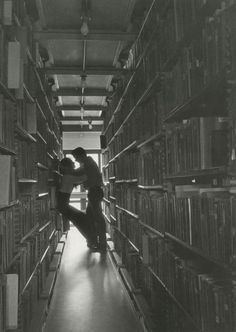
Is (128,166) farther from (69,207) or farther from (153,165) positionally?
(69,207)

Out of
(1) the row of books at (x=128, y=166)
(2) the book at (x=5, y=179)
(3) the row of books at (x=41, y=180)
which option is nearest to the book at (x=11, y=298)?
(2) the book at (x=5, y=179)

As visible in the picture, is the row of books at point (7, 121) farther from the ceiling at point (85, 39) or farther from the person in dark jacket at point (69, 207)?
the person in dark jacket at point (69, 207)

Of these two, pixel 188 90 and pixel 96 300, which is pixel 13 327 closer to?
pixel 188 90

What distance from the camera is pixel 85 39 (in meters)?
3.94

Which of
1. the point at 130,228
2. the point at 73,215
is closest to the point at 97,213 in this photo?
the point at 73,215

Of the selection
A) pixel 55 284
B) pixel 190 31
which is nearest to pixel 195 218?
pixel 190 31

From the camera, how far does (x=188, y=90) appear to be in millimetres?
1950

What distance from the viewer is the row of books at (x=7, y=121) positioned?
6.51ft

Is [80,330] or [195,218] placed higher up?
[195,218]

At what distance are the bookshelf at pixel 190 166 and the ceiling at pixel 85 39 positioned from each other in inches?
22.2

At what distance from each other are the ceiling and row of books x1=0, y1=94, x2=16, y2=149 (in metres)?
1.71

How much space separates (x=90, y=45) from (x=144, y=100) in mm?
1695

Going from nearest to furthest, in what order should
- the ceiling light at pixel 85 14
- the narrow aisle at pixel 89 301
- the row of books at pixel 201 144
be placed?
1. the row of books at pixel 201 144
2. the narrow aisle at pixel 89 301
3. the ceiling light at pixel 85 14

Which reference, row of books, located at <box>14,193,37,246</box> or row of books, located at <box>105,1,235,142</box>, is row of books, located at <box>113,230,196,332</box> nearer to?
row of books, located at <box>14,193,37,246</box>
